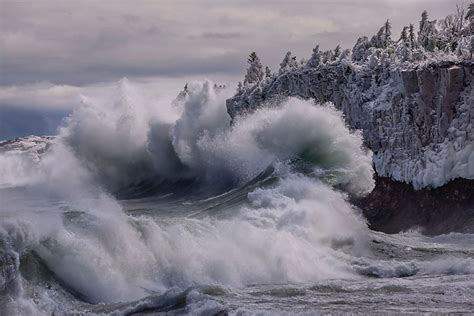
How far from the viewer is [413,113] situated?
92.3ft

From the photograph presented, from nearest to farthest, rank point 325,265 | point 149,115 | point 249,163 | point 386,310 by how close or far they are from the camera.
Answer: point 386,310, point 325,265, point 249,163, point 149,115

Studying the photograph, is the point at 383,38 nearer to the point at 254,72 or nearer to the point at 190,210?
the point at 254,72

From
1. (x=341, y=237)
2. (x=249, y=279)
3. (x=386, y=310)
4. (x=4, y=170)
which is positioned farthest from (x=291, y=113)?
(x=4, y=170)

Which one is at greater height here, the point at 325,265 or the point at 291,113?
the point at 291,113

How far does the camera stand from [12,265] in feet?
48.4

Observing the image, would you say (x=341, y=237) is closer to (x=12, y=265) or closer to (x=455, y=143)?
(x=455, y=143)

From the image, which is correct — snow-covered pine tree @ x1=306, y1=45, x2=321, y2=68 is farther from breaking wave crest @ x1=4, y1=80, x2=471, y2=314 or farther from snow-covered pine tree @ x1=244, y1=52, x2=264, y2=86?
snow-covered pine tree @ x1=244, y1=52, x2=264, y2=86

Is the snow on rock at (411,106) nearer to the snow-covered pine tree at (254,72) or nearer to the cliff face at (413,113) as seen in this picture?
the cliff face at (413,113)

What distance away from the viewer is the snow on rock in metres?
26.2

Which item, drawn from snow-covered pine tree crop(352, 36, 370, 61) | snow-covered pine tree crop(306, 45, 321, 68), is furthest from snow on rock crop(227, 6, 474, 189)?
snow-covered pine tree crop(352, 36, 370, 61)

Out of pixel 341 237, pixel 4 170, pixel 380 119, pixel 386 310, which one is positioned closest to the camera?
pixel 386 310

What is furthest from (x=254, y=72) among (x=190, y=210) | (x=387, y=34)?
(x=190, y=210)

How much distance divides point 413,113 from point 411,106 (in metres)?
0.26

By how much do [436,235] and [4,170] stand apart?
55190 millimetres
